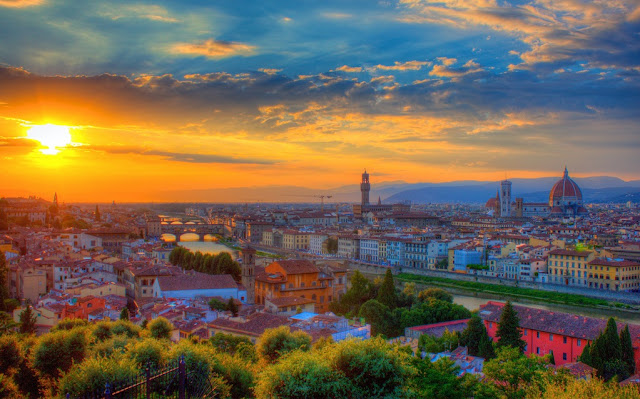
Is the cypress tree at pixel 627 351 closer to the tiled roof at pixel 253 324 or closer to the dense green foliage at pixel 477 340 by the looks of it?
the dense green foliage at pixel 477 340

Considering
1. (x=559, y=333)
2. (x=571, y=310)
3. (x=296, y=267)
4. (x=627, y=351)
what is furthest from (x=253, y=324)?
(x=571, y=310)

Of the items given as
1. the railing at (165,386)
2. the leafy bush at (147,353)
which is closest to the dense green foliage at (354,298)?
the leafy bush at (147,353)

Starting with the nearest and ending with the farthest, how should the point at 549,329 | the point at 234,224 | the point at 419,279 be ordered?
1. the point at 549,329
2. the point at 419,279
3. the point at 234,224

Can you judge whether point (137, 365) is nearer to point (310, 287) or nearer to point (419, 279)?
point (310, 287)

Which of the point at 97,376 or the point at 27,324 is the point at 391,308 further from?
the point at 97,376

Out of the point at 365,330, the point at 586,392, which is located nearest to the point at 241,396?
the point at 586,392

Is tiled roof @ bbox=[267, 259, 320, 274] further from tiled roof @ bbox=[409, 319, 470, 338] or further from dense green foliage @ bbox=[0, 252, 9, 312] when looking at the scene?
dense green foliage @ bbox=[0, 252, 9, 312]
